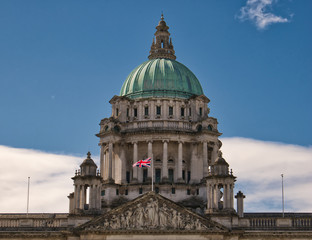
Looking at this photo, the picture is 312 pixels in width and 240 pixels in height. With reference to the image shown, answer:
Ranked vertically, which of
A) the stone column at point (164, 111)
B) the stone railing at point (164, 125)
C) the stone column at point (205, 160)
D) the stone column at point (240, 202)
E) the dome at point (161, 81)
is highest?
the dome at point (161, 81)

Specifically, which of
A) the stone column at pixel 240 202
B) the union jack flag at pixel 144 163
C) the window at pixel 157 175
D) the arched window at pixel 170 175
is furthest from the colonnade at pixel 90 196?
the stone column at pixel 240 202

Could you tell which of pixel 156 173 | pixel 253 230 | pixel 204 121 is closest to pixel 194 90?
pixel 204 121

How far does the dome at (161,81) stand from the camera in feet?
266

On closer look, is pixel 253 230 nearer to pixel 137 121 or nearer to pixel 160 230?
pixel 160 230

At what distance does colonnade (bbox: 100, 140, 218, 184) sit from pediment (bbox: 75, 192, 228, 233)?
1171 centimetres

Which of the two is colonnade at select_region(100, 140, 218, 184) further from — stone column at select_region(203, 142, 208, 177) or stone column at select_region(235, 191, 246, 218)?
stone column at select_region(235, 191, 246, 218)

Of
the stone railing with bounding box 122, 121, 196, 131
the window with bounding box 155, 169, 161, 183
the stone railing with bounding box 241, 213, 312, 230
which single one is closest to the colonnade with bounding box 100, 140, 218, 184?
the window with bounding box 155, 169, 161, 183

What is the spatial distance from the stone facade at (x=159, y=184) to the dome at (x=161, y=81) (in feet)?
0.43

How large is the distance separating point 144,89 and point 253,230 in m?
23.2

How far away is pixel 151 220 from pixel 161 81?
71.7ft

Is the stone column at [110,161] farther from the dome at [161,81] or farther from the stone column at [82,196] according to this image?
the stone column at [82,196]

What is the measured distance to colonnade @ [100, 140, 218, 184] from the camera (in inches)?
3034

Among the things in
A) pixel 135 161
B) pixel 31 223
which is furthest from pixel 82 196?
pixel 135 161

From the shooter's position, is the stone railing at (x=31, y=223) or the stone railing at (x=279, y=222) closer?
the stone railing at (x=279, y=222)
